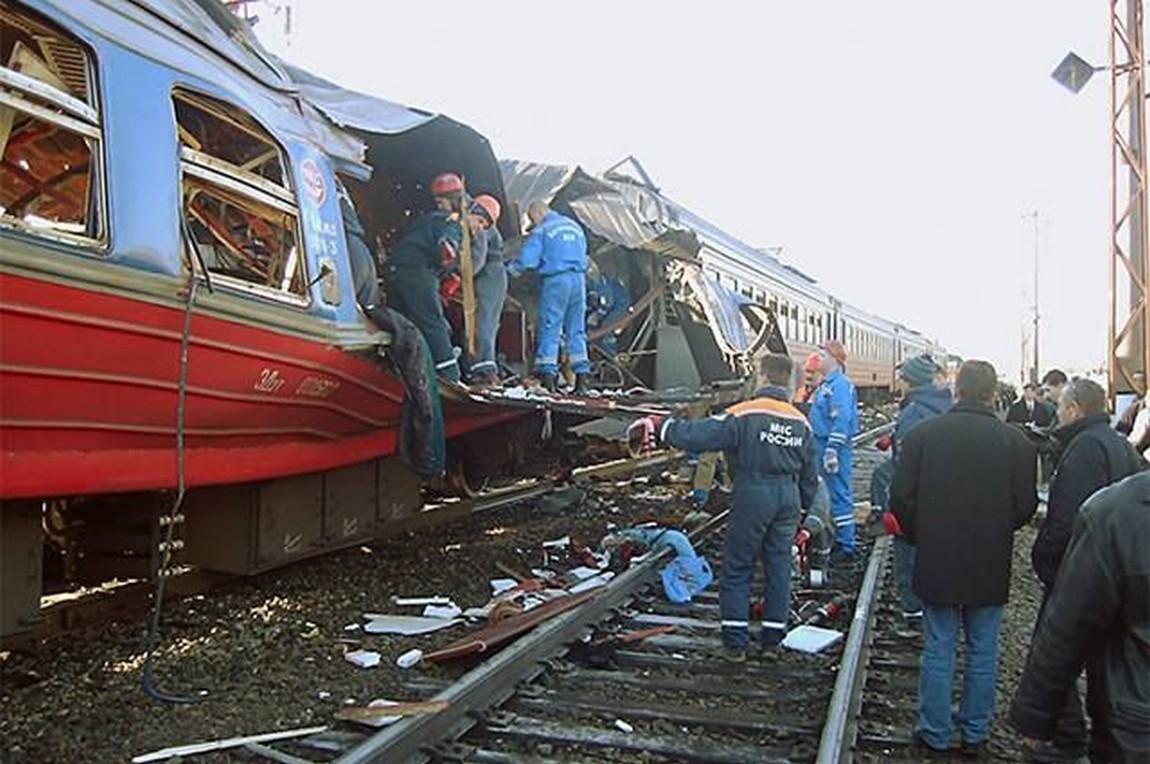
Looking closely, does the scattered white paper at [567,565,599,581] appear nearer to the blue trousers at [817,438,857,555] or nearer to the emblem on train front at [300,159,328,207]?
the blue trousers at [817,438,857,555]

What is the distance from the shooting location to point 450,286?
7.44 m

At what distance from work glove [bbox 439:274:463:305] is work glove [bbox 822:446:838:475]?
2.98 meters

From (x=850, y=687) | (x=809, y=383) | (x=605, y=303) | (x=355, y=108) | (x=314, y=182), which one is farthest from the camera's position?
(x=605, y=303)

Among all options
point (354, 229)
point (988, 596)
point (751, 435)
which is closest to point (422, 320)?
point (354, 229)

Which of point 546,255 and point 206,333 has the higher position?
point 546,255

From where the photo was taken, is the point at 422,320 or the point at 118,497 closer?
the point at 118,497

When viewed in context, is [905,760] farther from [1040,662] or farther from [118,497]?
[118,497]

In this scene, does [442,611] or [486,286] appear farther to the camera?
[486,286]

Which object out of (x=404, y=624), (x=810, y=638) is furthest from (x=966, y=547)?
(x=404, y=624)

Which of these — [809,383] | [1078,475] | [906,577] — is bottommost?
[906,577]

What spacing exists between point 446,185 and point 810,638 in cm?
387

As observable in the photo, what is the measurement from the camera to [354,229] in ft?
19.7

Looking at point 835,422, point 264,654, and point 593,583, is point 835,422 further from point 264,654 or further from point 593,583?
point 264,654

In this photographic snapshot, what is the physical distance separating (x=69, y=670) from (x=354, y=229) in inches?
111
